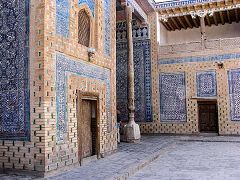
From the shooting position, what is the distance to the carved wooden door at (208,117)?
44.1 feet

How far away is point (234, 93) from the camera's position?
13.0m

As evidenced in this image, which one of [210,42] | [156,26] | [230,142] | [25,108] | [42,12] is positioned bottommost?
[230,142]

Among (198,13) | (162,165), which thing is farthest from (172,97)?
(162,165)

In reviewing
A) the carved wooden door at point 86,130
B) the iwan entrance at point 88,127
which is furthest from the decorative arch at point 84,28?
the carved wooden door at point 86,130

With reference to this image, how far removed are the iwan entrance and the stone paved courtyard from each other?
0.36m

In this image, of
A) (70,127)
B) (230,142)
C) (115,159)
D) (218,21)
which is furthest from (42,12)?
(218,21)

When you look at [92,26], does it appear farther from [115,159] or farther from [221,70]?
[221,70]

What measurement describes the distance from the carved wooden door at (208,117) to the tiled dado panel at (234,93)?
778 millimetres

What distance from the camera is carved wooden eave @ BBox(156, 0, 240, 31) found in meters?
13.9

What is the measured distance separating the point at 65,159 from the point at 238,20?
13.3 m

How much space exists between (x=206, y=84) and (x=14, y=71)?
9.58m

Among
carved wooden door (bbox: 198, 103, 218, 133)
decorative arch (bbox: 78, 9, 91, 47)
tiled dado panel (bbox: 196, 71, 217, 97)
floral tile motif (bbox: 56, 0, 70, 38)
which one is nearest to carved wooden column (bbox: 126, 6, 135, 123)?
tiled dado panel (bbox: 196, 71, 217, 97)

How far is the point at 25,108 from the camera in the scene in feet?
18.3

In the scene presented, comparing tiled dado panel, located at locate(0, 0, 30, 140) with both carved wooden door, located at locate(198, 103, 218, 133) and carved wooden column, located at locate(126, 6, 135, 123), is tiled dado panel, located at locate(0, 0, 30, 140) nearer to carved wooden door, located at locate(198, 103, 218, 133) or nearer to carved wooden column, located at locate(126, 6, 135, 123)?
carved wooden column, located at locate(126, 6, 135, 123)
